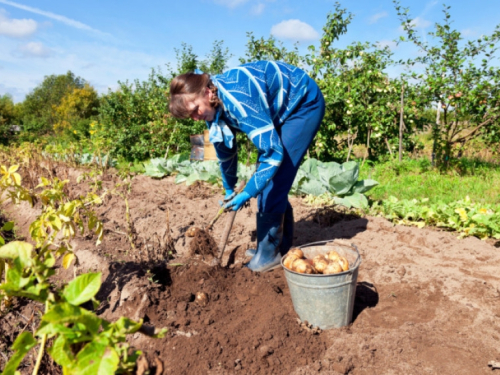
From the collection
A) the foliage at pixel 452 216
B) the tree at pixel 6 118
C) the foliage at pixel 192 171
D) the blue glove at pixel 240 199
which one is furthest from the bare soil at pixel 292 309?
the tree at pixel 6 118

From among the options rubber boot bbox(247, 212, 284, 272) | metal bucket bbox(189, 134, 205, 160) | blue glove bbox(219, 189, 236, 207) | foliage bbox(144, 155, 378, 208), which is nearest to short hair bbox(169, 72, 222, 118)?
blue glove bbox(219, 189, 236, 207)

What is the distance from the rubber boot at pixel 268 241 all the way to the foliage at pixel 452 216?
1526 mm

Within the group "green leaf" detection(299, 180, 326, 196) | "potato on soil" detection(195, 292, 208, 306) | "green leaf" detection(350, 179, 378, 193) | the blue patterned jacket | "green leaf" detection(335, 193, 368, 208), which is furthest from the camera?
"green leaf" detection(299, 180, 326, 196)

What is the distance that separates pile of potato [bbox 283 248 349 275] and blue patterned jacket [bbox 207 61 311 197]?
1.44 feet

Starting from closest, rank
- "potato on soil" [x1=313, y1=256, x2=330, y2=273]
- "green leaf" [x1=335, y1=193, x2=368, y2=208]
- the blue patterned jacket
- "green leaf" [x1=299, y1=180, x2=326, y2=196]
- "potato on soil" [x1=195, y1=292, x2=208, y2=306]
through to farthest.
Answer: "potato on soil" [x1=313, y1=256, x2=330, y2=273]
the blue patterned jacket
"potato on soil" [x1=195, y1=292, x2=208, y2=306]
"green leaf" [x1=335, y1=193, x2=368, y2=208]
"green leaf" [x1=299, y1=180, x2=326, y2=196]

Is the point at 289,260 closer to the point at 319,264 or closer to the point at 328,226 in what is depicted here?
the point at 319,264

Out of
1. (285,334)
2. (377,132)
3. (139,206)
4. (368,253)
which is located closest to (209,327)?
(285,334)

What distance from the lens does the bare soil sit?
1.92 m

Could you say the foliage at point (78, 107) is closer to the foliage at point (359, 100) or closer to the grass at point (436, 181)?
the foliage at point (359, 100)

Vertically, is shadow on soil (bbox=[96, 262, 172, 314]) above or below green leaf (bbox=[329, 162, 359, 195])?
below

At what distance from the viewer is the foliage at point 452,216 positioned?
3307 millimetres

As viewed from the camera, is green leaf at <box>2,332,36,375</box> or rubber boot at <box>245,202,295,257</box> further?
rubber boot at <box>245,202,295,257</box>

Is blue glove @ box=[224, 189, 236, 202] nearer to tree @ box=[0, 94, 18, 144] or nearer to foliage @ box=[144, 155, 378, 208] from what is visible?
foliage @ box=[144, 155, 378, 208]

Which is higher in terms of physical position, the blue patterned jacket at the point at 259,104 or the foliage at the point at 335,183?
the blue patterned jacket at the point at 259,104
